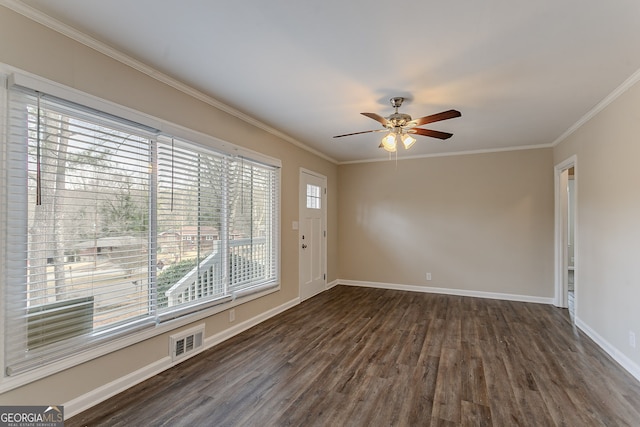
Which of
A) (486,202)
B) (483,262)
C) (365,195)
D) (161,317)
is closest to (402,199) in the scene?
(365,195)

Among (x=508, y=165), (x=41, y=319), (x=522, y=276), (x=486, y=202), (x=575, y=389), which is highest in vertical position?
(x=508, y=165)

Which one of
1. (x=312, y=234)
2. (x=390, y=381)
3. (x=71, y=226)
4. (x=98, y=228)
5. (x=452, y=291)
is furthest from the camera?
(x=452, y=291)

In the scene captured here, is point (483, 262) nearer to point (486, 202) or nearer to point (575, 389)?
point (486, 202)

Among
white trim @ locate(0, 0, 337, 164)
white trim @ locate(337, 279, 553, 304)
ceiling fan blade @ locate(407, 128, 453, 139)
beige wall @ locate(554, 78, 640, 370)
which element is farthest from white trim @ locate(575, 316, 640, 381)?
white trim @ locate(0, 0, 337, 164)

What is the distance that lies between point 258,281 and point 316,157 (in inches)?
99.0

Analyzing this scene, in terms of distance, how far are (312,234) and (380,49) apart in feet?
11.2

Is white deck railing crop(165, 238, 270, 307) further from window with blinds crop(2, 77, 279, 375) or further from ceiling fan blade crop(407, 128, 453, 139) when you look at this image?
ceiling fan blade crop(407, 128, 453, 139)

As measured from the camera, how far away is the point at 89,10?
5.76 ft

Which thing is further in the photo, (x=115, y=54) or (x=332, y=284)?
(x=332, y=284)

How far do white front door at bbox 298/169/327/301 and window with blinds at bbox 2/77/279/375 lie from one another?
1.68m

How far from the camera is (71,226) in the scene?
195cm

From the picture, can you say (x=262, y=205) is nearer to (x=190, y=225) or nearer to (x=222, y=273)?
(x=222, y=273)

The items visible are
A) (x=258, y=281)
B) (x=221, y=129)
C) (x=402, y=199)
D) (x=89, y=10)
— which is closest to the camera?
(x=89, y=10)

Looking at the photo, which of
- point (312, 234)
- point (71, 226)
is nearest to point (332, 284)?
point (312, 234)
